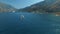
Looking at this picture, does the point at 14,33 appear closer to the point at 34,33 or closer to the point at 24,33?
the point at 24,33

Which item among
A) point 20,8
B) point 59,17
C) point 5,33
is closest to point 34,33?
point 5,33

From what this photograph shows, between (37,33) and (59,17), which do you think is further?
(59,17)

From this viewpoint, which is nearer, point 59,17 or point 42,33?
point 42,33

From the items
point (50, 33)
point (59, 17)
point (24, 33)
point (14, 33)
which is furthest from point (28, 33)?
point (59, 17)

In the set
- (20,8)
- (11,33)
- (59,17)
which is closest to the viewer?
(11,33)

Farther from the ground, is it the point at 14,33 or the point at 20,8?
the point at 20,8

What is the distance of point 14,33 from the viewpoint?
404 inches

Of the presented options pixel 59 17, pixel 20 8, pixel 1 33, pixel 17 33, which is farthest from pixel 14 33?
pixel 59 17

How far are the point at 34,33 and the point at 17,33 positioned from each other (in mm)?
1297

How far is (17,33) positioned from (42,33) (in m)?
1.92

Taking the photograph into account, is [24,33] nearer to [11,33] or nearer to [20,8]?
[11,33]

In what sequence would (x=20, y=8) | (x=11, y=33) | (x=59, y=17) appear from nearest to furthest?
1. (x=11, y=33)
2. (x=20, y=8)
3. (x=59, y=17)

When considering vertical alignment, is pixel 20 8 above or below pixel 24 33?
above

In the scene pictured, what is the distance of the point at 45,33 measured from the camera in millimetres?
10422
